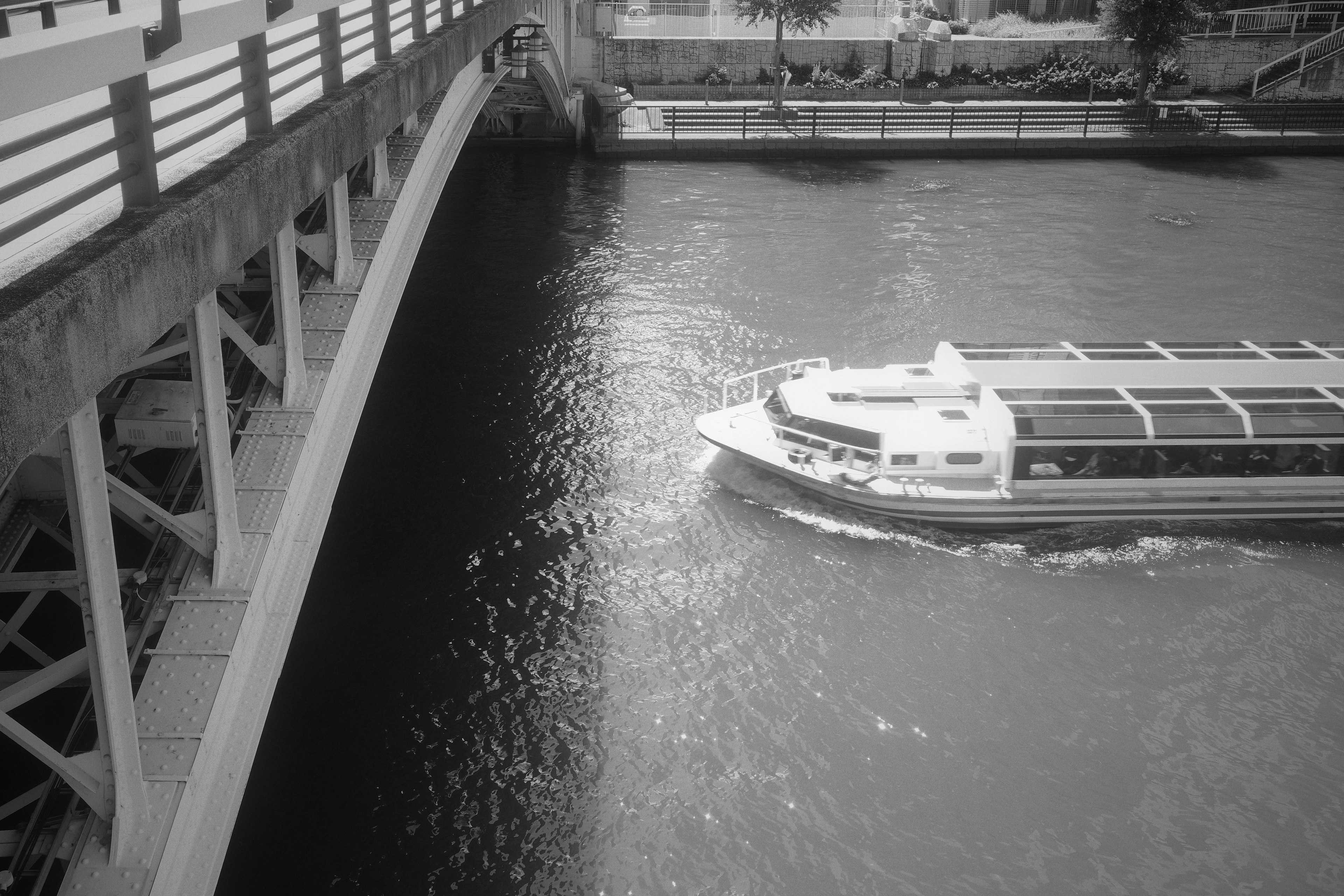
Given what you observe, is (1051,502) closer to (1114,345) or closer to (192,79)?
(1114,345)

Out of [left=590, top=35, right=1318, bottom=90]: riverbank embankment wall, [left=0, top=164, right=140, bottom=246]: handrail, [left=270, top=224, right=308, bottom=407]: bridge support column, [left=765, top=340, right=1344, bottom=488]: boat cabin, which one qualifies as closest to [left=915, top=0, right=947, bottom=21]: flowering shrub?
[left=590, top=35, right=1318, bottom=90]: riverbank embankment wall

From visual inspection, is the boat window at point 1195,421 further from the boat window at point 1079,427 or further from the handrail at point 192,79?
the handrail at point 192,79

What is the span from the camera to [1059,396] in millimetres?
18781

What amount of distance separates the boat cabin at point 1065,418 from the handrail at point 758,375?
316 millimetres

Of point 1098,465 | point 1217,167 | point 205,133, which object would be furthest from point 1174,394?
point 1217,167

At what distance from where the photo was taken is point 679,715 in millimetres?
13211

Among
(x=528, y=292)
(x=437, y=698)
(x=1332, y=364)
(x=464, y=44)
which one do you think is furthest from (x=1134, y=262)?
(x=437, y=698)

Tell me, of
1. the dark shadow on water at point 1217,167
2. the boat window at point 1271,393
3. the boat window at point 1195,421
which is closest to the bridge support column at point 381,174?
the boat window at point 1195,421

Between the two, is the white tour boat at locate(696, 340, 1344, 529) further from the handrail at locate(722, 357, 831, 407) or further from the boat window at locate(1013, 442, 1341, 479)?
the handrail at locate(722, 357, 831, 407)

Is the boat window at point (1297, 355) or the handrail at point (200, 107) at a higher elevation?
the handrail at point (200, 107)

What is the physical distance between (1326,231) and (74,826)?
34.7 metres

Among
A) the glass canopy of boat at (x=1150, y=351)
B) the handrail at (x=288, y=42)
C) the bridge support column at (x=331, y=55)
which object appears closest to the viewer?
the handrail at (x=288, y=42)

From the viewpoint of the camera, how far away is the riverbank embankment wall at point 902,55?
46875 mm

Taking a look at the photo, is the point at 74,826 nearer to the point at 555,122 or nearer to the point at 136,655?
the point at 136,655
